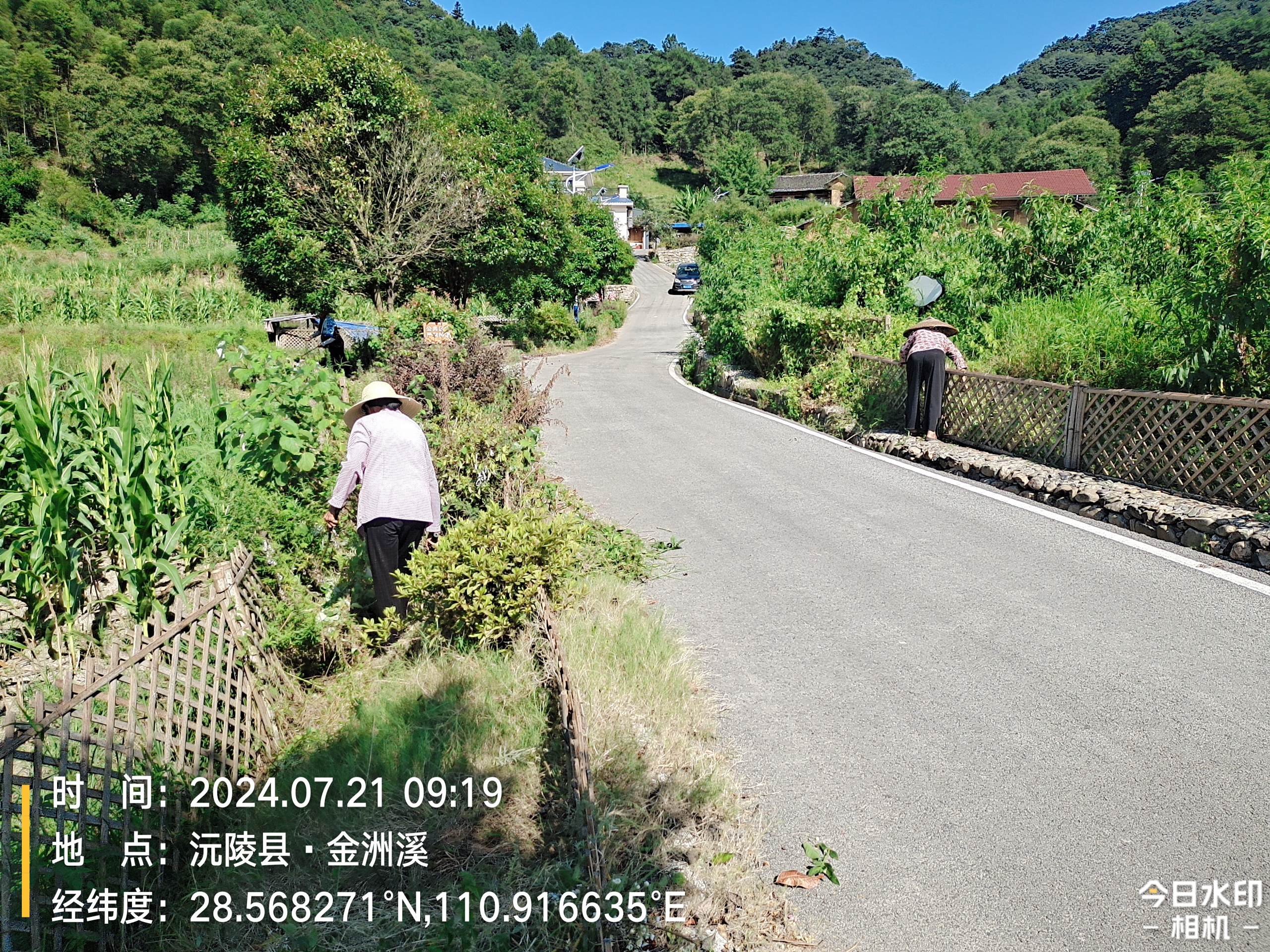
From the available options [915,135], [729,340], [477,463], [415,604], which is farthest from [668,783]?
[915,135]

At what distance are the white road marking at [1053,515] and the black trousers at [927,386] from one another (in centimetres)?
65

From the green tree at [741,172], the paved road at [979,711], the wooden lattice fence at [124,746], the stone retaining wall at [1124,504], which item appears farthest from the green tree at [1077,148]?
the wooden lattice fence at [124,746]

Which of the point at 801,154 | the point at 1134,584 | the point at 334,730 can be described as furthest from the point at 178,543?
the point at 801,154

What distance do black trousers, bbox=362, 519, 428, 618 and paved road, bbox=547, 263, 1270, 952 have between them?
193 cm

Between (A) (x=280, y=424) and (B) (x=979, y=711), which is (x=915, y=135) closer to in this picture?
(A) (x=280, y=424)

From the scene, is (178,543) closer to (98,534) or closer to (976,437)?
(98,534)

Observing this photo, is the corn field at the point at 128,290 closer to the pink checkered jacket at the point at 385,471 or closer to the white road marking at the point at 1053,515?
the white road marking at the point at 1053,515

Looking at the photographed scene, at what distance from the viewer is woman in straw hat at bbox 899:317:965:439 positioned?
10508mm

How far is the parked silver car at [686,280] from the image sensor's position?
174ft

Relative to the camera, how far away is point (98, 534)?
535cm

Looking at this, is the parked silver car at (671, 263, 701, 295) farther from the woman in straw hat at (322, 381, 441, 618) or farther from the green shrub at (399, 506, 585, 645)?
the green shrub at (399, 506, 585, 645)

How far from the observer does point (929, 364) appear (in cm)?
1053

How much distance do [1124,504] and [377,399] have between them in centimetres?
650

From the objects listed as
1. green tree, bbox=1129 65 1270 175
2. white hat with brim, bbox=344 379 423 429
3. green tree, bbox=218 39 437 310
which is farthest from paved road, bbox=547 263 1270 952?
green tree, bbox=1129 65 1270 175
